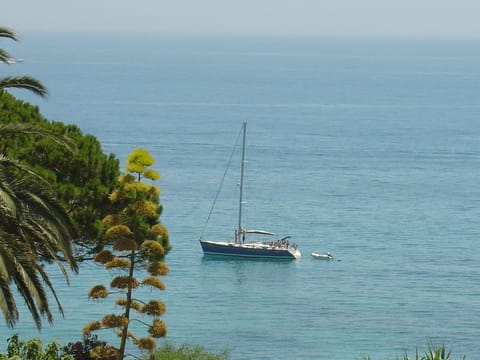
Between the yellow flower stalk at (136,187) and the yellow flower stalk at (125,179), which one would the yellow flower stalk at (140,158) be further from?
the yellow flower stalk at (136,187)

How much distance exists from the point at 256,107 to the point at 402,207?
7457cm

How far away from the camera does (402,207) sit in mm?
90938

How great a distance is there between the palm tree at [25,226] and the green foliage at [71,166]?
283 cm

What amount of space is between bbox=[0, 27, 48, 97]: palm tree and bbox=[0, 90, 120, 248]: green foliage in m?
2.68

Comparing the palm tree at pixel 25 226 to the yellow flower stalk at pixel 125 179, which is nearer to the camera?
the palm tree at pixel 25 226

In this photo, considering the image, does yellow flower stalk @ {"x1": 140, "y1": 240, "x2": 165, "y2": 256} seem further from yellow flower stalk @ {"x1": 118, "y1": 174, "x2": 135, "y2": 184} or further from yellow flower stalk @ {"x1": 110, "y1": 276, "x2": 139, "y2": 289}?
yellow flower stalk @ {"x1": 118, "y1": 174, "x2": 135, "y2": 184}

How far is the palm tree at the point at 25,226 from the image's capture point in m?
16.7

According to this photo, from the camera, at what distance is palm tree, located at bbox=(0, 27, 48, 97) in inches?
698

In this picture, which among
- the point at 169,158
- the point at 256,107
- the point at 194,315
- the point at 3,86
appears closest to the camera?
the point at 3,86

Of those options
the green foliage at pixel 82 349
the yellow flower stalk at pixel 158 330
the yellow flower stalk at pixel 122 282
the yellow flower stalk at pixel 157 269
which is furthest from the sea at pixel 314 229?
the yellow flower stalk at pixel 157 269

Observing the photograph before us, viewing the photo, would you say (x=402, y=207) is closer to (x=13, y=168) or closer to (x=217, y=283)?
(x=217, y=283)

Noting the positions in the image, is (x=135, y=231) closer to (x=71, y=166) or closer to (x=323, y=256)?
(x=71, y=166)

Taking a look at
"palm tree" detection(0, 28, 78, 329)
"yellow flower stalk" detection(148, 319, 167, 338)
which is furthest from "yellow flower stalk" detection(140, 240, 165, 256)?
"palm tree" detection(0, 28, 78, 329)

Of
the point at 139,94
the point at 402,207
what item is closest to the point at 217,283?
the point at 402,207
